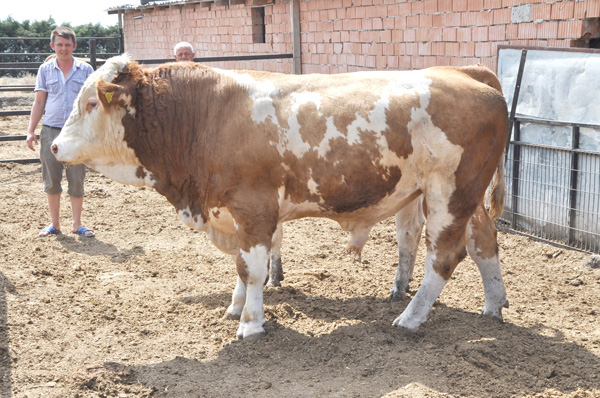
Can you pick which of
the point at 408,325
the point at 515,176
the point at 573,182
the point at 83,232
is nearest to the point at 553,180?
the point at 573,182

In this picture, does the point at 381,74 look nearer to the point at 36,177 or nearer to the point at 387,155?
the point at 387,155

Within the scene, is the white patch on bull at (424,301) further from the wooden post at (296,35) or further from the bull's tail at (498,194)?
the wooden post at (296,35)

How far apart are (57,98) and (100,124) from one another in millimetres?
2687

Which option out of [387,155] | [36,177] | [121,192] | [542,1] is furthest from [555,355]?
[36,177]

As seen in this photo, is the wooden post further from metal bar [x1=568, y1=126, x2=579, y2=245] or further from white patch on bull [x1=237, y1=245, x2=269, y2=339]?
white patch on bull [x1=237, y1=245, x2=269, y2=339]

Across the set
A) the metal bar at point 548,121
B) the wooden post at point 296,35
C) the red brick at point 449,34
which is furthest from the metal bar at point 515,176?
the wooden post at point 296,35

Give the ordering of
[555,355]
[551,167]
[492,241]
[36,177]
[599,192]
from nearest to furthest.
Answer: [555,355]
[492,241]
[599,192]
[551,167]
[36,177]

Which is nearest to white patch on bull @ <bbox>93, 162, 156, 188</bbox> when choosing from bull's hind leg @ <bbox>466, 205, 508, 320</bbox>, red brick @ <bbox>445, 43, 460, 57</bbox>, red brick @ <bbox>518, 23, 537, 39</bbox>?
bull's hind leg @ <bbox>466, 205, 508, 320</bbox>

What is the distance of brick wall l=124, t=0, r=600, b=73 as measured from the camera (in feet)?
21.7

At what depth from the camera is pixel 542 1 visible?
260 inches

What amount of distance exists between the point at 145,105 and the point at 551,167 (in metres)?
4.05

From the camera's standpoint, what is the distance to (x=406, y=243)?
17.3 feet

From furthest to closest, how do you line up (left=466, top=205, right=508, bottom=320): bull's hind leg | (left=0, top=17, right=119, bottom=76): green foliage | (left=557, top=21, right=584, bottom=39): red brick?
(left=0, top=17, right=119, bottom=76): green foliage → (left=557, top=21, right=584, bottom=39): red brick → (left=466, top=205, right=508, bottom=320): bull's hind leg

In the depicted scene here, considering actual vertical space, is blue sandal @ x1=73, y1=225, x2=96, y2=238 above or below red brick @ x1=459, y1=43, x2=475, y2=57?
below
